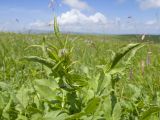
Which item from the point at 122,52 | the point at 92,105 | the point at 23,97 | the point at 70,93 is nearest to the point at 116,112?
the point at 92,105

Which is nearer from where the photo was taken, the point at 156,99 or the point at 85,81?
the point at 85,81

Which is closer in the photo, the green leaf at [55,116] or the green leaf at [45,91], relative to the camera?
the green leaf at [55,116]

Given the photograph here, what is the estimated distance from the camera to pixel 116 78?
2.42 metres

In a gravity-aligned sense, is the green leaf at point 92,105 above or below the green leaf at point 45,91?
below

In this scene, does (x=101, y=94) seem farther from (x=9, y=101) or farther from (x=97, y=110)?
(x=9, y=101)

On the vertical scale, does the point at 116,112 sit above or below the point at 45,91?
below

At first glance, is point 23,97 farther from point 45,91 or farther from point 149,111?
point 149,111

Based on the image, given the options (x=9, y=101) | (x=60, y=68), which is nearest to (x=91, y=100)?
(x=60, y=68)

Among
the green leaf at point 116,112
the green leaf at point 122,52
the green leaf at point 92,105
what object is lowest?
the green leaf at point 116,112

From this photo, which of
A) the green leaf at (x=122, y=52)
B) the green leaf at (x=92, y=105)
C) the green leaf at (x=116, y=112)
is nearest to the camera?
the green leaf at (x=122, y=52)

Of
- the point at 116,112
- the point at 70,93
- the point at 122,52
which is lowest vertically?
the point at 116,112

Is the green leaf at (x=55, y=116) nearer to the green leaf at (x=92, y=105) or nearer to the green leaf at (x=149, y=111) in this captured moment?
the green leaf at (x=92, y=105)

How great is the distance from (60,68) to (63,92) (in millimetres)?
240

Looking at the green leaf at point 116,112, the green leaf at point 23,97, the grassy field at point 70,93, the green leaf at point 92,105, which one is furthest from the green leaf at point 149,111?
the green leaf at point 23,97
